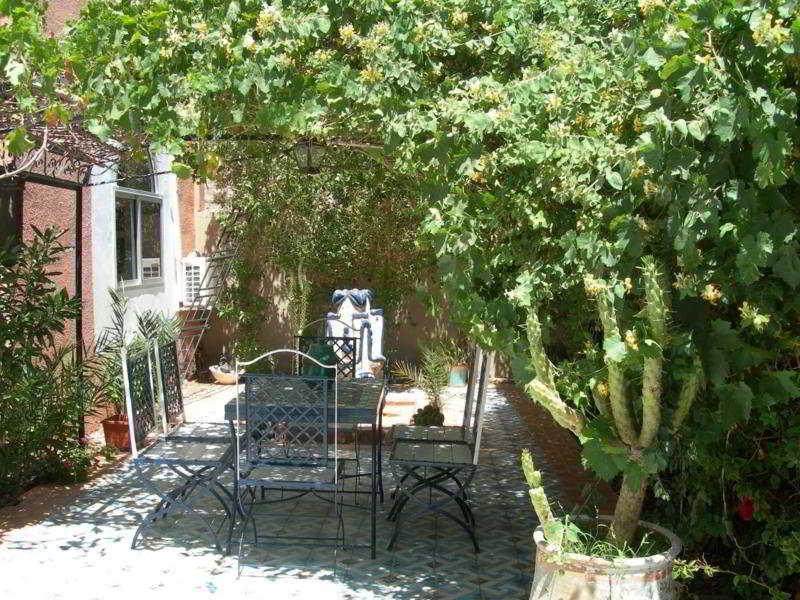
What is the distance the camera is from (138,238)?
9.88 m

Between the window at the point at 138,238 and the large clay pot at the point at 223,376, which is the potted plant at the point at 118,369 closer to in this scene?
the window at the point at 138,238

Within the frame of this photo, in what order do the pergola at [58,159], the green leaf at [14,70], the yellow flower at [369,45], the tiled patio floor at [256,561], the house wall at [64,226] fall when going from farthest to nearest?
the house wall at [64,226]
the pergola at [58,159]
the tiled patio floor at [256,561]
the green leaf at [14,70]
the yellow flower at [369,45]

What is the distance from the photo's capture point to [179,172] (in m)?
3.98

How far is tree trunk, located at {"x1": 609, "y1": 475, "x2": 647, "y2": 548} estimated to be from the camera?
12.3ft

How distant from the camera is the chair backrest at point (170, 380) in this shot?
5527mm

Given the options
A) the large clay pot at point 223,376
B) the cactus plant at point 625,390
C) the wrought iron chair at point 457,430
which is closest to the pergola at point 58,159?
the wrought iron chair at point 457,430

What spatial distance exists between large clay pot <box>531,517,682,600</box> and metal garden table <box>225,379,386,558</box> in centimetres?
136

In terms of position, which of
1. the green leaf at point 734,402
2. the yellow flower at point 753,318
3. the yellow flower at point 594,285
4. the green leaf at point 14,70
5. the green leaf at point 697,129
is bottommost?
the green leaf at point 734,402

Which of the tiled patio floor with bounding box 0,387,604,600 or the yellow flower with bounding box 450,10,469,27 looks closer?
the yellow flower with bounding box 450,10,469,27

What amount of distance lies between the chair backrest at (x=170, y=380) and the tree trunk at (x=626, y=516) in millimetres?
2924

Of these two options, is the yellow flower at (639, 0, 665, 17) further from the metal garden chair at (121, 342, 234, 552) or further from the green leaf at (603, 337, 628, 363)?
the metal garden chair at (121, 342, 234, 552)

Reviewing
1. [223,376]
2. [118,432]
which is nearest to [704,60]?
[118,432]

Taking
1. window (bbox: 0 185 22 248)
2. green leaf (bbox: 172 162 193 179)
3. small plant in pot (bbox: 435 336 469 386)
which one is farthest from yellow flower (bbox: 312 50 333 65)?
small plant in pot (bbox: 435 336 469 386)

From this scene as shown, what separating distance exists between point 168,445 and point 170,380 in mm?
552
